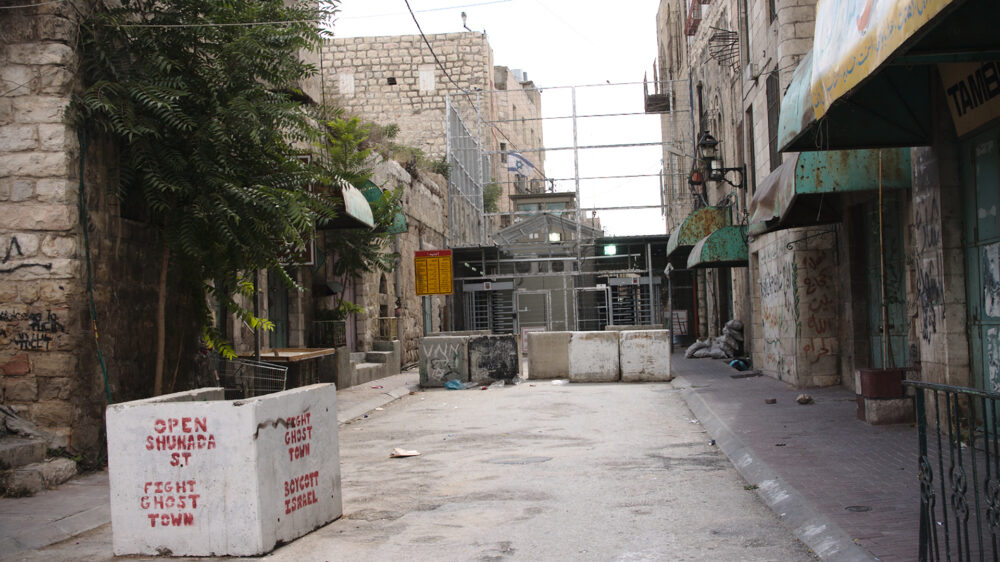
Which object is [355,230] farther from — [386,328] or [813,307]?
[813,307]

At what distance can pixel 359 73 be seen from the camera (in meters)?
38.5

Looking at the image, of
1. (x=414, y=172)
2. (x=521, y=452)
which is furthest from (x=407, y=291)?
(x=521, y=452)

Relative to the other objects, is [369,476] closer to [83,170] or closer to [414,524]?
[414,524]

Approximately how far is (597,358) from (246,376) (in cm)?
900

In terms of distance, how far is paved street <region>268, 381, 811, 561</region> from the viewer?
5.46 meters

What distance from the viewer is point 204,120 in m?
9.40

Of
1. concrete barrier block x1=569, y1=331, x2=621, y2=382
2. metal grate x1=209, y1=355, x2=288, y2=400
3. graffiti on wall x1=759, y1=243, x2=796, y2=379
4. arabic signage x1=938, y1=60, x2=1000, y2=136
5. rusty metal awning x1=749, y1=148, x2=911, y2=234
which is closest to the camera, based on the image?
arabic signage x1=938, y1=60, x2=1000, y2=136

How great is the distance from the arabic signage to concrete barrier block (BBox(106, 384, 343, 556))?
654cm

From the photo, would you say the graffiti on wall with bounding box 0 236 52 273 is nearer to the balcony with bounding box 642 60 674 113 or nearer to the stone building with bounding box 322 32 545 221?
the balcony with bounding box 642 60 674 113

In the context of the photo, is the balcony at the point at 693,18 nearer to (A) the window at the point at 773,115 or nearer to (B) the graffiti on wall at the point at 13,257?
(A) the window at the point at 773,115

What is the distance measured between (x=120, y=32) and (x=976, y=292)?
9103 millimetres

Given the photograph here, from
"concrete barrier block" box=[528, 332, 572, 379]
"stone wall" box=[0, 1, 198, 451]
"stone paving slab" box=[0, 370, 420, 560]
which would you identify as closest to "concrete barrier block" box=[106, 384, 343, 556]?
"stone paving slab" box=[0, 370, 420, 560]

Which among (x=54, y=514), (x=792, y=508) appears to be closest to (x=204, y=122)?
(x=54, y=514)

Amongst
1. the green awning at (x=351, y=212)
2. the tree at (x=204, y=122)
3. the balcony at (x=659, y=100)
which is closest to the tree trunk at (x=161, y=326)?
the tree at (x=204, y=122)
